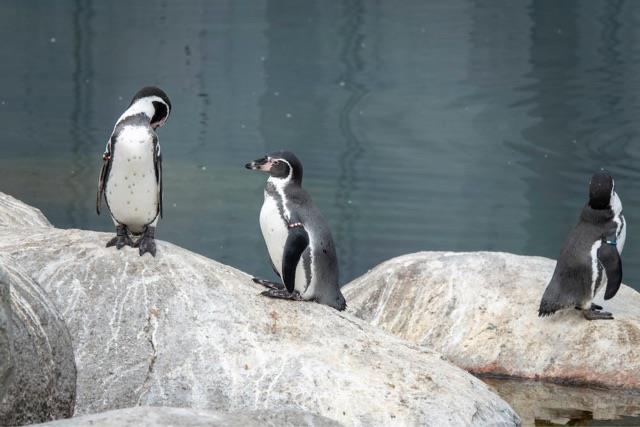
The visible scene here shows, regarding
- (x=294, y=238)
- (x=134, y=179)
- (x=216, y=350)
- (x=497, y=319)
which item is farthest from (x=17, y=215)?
(x=497, y=319)

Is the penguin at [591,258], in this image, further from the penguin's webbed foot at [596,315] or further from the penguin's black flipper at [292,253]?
the penguin's black flipper at [292,253]

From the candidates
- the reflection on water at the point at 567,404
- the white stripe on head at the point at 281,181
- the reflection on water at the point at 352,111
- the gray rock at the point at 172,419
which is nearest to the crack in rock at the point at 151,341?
the white stripe on head at the point at 281,181

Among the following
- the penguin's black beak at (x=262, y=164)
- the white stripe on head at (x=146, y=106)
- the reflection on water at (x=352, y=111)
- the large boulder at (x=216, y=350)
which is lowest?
the reflection on water at (x=352, y=111)

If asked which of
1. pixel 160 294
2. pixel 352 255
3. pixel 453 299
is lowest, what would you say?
pixel 352 255

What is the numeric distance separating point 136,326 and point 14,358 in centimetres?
152

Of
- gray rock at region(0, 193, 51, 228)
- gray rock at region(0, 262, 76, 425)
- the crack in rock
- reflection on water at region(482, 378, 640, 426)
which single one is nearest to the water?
reflection on water at region(482, 378, 640, 426)

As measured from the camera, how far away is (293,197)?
5.96 m

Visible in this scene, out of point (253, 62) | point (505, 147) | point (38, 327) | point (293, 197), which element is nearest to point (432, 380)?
point (293, 197)

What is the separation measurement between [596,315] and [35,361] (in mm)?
3680

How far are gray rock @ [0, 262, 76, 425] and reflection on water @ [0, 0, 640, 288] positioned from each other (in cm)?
637

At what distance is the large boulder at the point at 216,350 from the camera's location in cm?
531

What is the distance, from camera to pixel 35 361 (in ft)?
13.9

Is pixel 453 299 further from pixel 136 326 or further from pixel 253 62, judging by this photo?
pixel 253 62

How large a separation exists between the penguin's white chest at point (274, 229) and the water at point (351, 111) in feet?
15.5
